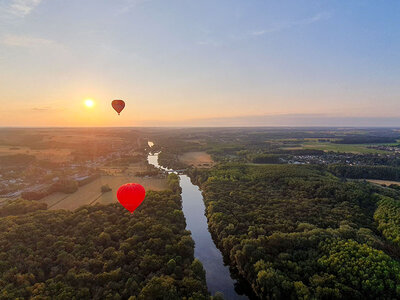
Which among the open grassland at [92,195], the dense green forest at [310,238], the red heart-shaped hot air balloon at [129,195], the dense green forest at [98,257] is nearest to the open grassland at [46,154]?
the open grassland at [92,195]

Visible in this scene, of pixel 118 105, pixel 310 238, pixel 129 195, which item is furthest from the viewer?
pixel 118 105

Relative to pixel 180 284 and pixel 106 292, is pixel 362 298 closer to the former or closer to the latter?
pixel 180 284

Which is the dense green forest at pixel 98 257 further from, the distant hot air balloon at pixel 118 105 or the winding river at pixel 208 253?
the distant hot air balloon at pixel 118 105

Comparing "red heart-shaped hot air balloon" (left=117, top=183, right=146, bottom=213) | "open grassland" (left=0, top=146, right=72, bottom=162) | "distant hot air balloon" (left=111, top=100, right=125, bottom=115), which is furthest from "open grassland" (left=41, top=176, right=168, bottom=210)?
"open grassland" (left=0, top=146, right=72, bottom=162)

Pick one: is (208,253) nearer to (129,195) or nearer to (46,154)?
(129,195)

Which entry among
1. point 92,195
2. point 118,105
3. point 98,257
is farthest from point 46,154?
point 98,257
